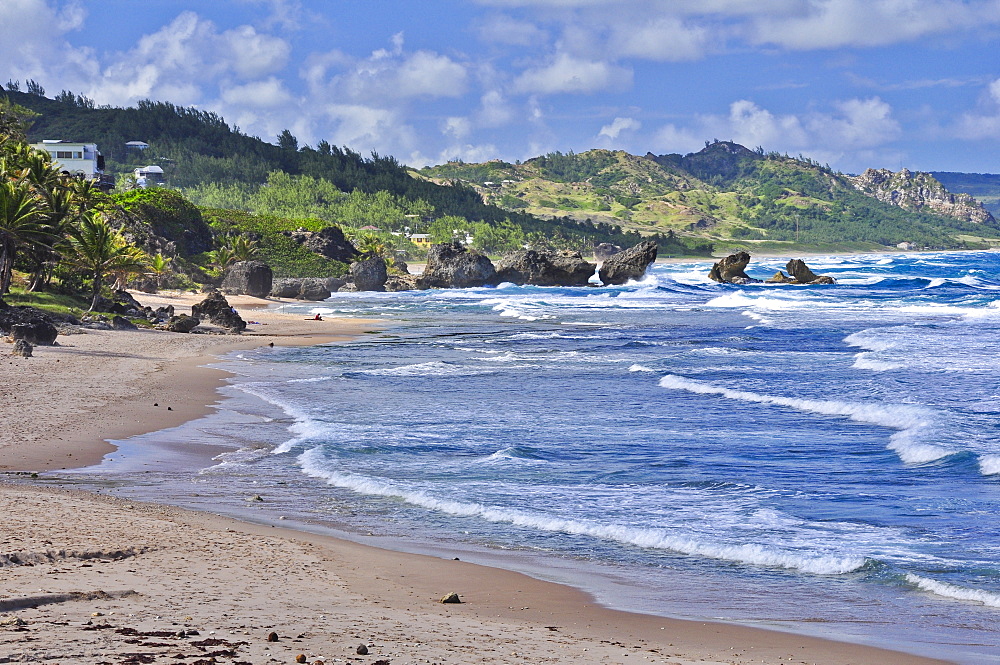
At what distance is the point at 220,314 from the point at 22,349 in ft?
64.5

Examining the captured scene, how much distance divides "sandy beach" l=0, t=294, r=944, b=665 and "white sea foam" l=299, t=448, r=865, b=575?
2438 mm

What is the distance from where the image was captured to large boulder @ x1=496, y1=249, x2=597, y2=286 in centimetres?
10981

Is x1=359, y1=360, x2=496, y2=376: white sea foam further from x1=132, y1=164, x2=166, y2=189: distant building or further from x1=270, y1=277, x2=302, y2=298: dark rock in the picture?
x1=132, y1=164, x2=166, y2=189: distant building

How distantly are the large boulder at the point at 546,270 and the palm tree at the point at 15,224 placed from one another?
230ft

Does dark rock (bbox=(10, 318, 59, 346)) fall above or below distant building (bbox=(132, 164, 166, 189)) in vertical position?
below

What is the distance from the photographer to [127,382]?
1064 inches

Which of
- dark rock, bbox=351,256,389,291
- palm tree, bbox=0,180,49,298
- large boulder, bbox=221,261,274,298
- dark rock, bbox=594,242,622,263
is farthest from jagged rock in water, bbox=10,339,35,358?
dark rock, bbox=594,242,622,263

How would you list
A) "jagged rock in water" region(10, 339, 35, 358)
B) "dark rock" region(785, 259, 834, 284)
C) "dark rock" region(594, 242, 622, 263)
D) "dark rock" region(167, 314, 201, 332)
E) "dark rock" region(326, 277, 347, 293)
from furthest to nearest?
"dark rock" region(594, 242, 622, 263), "dark rock" region(785, 259, 834, 284), "dark rock" region(326, 277, 347, 293), "dark rock" region(167, 314, 201, 332), "jagged rock in water" region(10, 339, 35, 358)

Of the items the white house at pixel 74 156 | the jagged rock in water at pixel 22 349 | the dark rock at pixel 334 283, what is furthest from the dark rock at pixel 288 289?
the jagged rock in water at pixel 22 349

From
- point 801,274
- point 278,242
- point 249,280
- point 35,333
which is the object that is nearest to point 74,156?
point 278,242

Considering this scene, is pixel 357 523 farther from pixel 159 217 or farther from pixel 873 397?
pixel 159 217

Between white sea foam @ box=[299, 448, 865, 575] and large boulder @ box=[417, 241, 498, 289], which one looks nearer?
white sea foam @ box=[299, 448, 865, 575]

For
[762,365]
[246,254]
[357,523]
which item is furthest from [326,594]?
[246,254]

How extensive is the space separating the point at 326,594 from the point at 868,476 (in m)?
10.7
